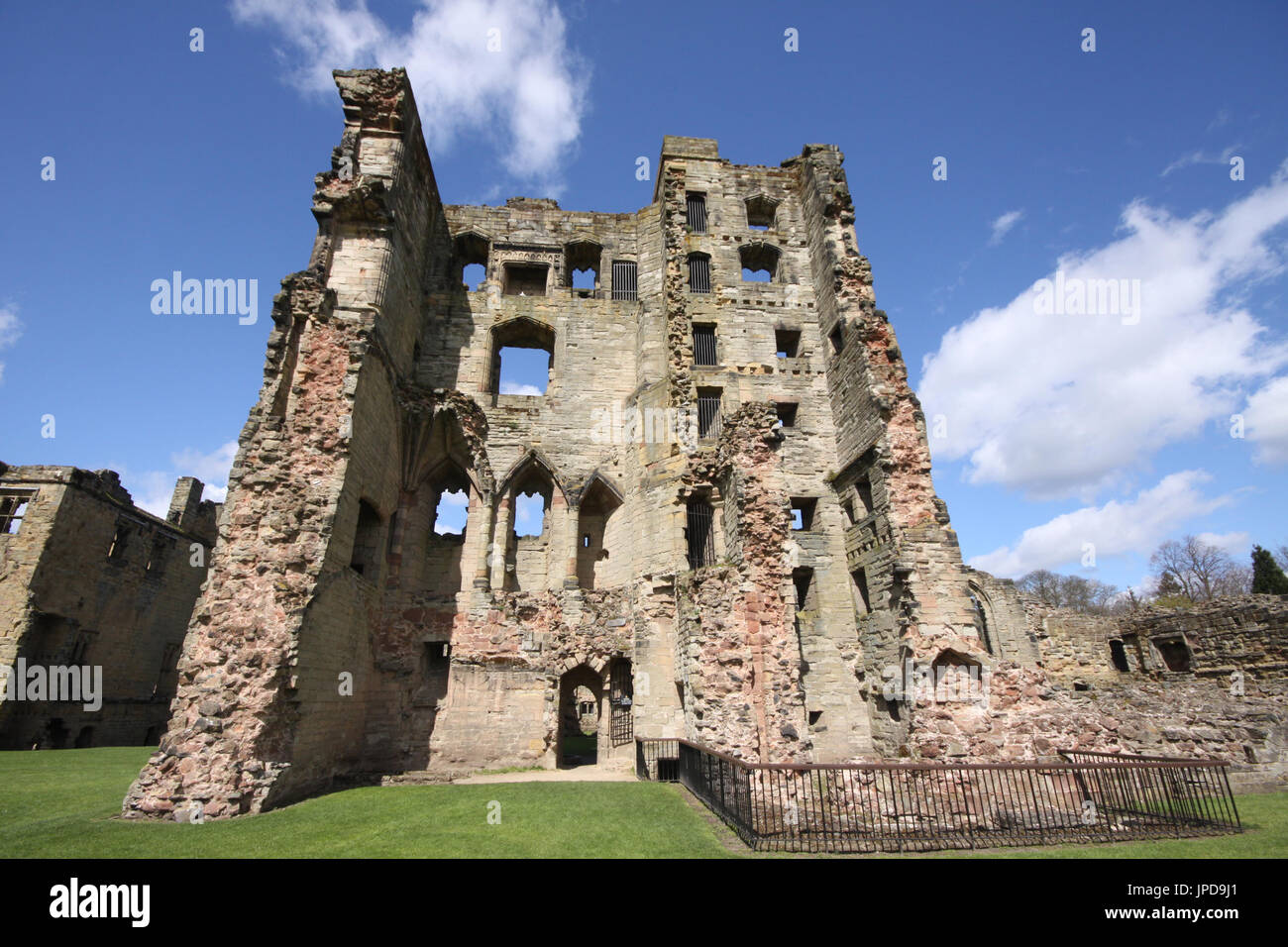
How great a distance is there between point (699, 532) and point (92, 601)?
20807mm

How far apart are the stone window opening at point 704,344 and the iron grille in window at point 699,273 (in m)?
1.67

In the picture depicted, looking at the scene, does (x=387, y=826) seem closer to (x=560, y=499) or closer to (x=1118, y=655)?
(x=560, y=499)

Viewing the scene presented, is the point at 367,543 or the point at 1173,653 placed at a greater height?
the point at 367,543

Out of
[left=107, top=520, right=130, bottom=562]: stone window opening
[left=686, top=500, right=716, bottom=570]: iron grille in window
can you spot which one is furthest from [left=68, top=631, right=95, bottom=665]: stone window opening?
[left=686, top=500, right=716, bottom=570]: iron grille in window

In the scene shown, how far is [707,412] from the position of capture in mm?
18000

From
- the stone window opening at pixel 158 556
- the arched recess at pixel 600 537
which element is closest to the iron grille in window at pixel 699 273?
the arched recess at pixel 600 537

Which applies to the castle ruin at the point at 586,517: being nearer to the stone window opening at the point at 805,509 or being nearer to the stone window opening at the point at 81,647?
the stone window opening at the point at 805,509

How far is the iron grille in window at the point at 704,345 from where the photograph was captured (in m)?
18.6

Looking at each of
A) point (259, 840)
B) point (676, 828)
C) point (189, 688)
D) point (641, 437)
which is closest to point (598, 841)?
point (676, 828)

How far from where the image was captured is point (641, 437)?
16.6 metres

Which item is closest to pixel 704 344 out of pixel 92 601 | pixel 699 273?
pixel 699 273
